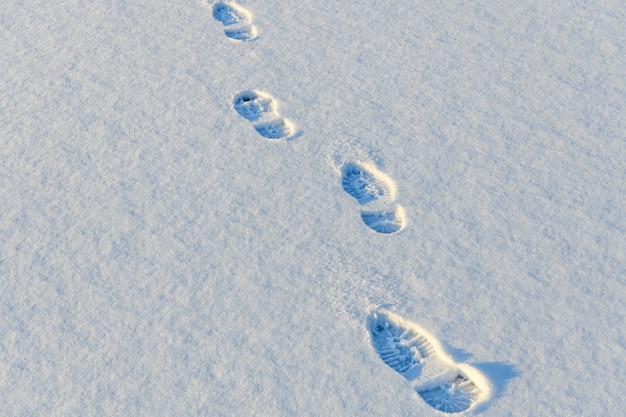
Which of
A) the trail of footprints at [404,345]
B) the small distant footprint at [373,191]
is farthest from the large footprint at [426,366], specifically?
the small distant footprint at [373,191]

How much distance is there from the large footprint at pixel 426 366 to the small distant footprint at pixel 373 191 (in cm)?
36

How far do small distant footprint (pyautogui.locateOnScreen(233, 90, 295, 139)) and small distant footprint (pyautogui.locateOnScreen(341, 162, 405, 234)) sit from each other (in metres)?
0.28

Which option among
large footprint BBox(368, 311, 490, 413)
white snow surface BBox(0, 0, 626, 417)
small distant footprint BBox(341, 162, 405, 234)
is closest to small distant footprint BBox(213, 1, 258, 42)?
white snow surface BBox(0, 0, 626, 417)

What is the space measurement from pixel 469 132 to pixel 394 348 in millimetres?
960

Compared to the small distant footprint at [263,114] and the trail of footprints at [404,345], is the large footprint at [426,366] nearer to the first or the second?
the trail of footprints at [404,345]

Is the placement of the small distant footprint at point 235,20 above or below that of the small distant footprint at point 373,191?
below

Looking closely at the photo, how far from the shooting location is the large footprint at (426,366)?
1.86 metres

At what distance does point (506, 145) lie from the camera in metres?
2.52

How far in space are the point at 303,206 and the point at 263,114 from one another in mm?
490

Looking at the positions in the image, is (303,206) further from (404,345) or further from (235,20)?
(235,20)

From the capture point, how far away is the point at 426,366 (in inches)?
75.2

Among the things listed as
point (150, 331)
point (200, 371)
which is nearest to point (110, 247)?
point (150, 331)

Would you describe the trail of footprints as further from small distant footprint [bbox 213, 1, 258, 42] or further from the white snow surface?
small distant footprint [bbox 213, 1, 258, 42]

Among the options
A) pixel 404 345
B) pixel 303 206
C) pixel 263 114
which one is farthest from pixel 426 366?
pixel 263 114
